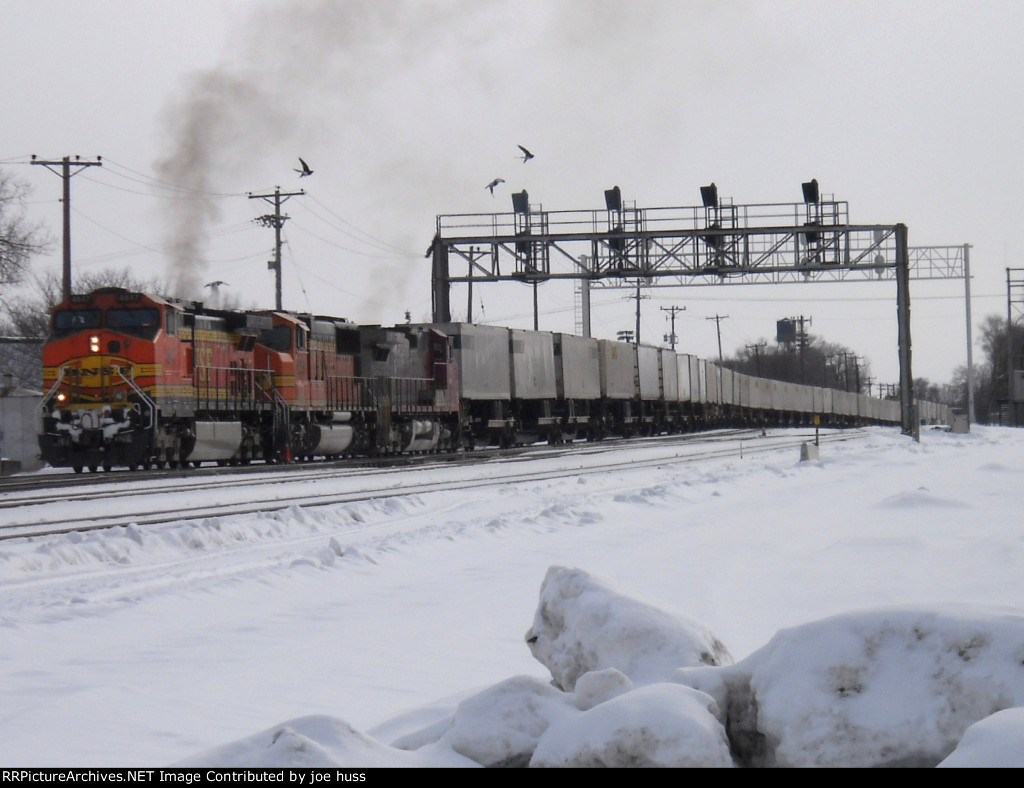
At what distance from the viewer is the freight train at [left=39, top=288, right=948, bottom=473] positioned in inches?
882

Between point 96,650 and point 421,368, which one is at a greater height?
point 421,368

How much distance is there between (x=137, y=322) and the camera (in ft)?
74.0

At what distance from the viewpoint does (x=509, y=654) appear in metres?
7.28

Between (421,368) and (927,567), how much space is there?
22923mm

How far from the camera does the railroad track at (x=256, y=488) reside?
14.4 metres

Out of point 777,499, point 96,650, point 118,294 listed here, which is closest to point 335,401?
point 118,294

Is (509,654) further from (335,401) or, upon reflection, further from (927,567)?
(335,401)

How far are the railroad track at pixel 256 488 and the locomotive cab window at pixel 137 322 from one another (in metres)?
2.86

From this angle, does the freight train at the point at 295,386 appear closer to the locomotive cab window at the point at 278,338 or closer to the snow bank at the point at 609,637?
the locomotive cab window at the point at 278,338

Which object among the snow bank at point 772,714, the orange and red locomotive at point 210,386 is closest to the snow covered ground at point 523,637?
the snow bank at point 772,714

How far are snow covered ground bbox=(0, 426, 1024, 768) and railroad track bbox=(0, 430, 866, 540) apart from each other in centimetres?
129

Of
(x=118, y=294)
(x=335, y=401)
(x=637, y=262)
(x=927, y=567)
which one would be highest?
(x=637, y=262)

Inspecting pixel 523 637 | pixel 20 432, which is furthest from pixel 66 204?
pixel 523 637
